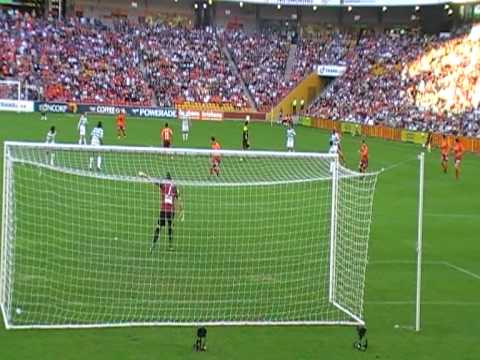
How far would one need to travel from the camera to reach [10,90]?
66.2 metres

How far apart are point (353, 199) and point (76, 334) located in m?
10.1

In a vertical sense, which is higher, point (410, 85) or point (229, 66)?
point (229, 66)

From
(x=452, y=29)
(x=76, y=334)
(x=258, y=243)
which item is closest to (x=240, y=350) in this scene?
(x=76, y=334)

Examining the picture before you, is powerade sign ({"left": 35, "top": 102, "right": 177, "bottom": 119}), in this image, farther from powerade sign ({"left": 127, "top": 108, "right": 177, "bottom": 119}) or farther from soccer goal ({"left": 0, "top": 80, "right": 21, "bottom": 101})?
soccer goal ({"left": 0, "top": 80, "right": 21, "bottom": 101})

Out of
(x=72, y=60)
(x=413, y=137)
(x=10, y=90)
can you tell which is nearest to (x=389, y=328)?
(x=413, y=137)

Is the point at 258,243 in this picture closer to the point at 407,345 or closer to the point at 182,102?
the point at 407,345

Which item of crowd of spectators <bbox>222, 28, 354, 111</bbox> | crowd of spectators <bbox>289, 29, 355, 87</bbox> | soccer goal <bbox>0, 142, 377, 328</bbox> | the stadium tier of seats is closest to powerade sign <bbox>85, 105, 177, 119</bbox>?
the stadium tier of seats

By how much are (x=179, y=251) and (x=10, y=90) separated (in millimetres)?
52285

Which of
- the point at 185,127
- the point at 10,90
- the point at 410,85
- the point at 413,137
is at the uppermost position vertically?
the point at 410,85

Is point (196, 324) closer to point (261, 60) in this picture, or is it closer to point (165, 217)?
point (165, 217)

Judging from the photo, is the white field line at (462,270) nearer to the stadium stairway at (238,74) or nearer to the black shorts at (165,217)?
the black shorts at (165,217)

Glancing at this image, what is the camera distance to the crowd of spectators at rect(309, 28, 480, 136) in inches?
2243

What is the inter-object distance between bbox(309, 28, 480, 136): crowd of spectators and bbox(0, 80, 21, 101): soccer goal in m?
24.1

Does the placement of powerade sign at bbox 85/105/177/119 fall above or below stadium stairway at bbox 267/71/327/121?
below
